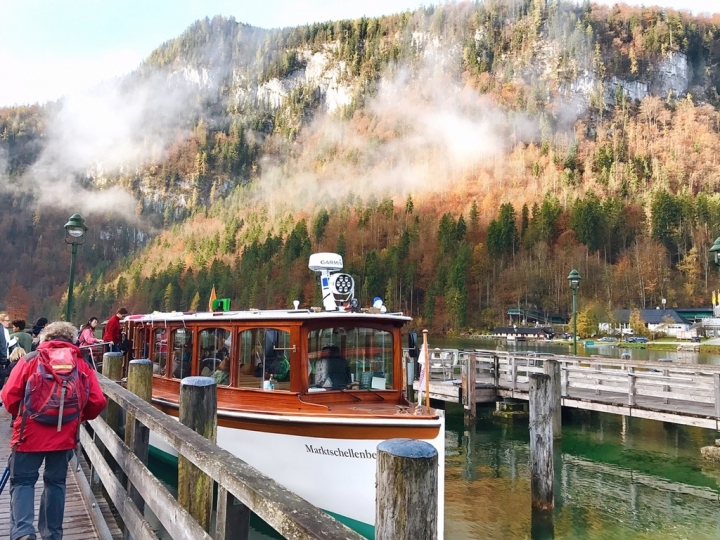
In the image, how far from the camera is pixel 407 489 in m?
1.93

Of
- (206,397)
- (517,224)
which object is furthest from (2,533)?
(517,224)

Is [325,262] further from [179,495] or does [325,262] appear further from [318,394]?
[179,495]

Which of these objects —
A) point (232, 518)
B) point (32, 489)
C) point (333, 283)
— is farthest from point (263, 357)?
point (232, 518)

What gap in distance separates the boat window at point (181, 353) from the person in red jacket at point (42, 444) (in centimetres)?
606

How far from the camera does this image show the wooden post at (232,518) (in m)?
2.89

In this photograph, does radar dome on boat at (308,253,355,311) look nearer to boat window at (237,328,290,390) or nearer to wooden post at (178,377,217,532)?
boat window at (237,328,290,390)

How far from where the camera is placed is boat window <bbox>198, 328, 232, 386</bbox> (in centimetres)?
963

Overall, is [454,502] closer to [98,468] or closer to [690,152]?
[98,468]

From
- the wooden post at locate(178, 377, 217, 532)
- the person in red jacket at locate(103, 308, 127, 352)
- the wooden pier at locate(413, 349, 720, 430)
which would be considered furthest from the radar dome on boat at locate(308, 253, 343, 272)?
the wooden post at locate(178, 377, 217, 532)

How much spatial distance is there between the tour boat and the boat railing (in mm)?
3008

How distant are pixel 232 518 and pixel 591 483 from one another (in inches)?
476

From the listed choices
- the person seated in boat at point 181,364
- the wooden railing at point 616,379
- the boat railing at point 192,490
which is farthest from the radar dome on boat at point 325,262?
the wooden railing at point 616,379

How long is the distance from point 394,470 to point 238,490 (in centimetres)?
93

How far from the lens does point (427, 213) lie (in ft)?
513
